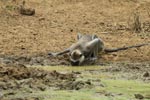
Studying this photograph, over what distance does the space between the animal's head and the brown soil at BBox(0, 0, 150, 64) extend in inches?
24.7

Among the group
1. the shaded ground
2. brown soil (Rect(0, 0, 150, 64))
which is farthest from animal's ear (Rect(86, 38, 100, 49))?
the shaded ground

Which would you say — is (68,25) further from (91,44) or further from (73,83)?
(73,83)

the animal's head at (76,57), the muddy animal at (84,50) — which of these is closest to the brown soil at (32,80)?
the animal's head at (76,57)

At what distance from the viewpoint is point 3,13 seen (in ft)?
55.3

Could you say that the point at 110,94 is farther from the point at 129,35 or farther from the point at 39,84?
the point at 129,35

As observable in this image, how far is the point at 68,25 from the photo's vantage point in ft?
53.3

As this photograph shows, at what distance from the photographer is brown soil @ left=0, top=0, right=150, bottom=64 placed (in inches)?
545

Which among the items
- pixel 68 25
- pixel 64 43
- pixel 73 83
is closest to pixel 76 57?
pixel 64 43

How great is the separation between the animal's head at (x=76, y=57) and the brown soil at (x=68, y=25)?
0.63m

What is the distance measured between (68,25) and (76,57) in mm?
4117

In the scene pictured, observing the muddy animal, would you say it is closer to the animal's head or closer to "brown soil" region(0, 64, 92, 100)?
the animal's head

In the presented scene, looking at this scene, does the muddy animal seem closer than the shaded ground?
No

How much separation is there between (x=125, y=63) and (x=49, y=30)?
138 inches

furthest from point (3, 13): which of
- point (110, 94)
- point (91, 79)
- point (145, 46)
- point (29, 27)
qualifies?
point (110, 94)
